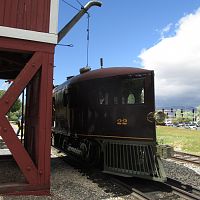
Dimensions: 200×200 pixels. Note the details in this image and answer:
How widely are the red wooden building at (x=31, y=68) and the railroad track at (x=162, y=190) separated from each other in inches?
80.0

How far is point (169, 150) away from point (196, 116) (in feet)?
359

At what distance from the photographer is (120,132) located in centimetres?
902

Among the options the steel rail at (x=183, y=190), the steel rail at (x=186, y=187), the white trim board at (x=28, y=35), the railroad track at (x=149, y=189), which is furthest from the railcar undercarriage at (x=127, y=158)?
the white trim board at (x=28, y=35)

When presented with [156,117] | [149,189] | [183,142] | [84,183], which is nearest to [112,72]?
[156,117]

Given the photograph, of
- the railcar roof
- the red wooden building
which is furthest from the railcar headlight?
the red wooden building

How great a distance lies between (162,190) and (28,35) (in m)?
4.81

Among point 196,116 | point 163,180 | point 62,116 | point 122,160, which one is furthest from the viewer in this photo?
point 196,116

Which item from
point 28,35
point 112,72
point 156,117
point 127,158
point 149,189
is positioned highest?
point 28,35

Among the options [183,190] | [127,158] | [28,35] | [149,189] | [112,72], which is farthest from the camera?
[112,72]

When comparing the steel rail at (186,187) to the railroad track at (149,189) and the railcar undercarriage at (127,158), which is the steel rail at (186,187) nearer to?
the railroad track at (149,189)

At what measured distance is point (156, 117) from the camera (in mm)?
8594

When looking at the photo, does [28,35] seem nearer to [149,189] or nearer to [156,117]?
[156,117]

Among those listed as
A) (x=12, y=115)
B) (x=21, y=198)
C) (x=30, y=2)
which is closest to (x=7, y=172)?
(x=21, y=198)

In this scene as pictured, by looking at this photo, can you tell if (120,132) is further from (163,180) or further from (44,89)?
(44,89)
